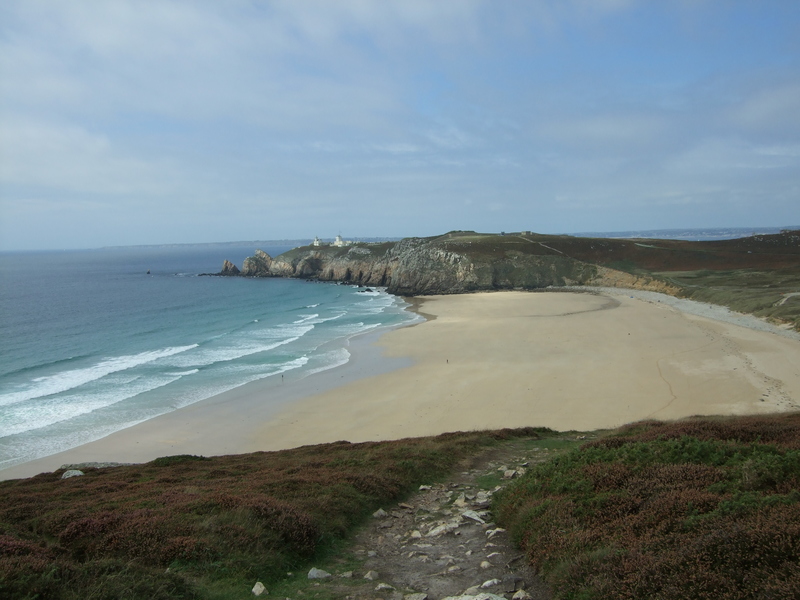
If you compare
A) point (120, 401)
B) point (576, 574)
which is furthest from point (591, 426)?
point (120, 401)

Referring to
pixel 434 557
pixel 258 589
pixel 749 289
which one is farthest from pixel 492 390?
pixel 749 289

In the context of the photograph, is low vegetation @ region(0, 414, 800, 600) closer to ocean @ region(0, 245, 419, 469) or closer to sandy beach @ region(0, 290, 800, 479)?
sandy beach @ region(0, 290, 800, 479)

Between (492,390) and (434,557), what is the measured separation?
1939 cm

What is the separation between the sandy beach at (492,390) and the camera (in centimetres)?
2111

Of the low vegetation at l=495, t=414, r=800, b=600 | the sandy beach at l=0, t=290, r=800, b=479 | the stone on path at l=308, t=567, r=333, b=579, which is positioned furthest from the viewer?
the sandy beach at l=0, t=290, r=800, b=479

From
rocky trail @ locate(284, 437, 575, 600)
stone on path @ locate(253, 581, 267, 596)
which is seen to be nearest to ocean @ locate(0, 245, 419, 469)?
rocky trail @ locate(284, 437, 575, 600)

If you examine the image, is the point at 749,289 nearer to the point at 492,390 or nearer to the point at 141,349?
the point at 492,390

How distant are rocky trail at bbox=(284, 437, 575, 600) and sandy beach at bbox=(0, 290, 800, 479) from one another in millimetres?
11146

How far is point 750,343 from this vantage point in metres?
32.5

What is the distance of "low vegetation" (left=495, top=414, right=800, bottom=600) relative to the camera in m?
4.37

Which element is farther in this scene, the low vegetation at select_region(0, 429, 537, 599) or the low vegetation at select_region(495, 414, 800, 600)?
the low vegetation at select_region(0, 429, 537, 599)

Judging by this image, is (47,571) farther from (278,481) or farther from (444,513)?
(444,513)

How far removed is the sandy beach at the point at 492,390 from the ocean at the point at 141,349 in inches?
90.9

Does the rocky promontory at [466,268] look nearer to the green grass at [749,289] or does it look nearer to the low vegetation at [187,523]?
the green grass at [749,289]
